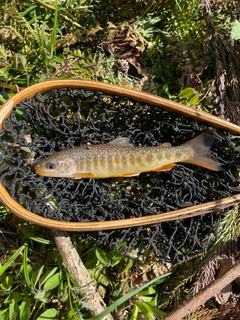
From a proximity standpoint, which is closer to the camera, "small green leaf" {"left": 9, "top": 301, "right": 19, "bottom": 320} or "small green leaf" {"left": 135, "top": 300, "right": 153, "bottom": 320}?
"small green leaf" {"left": 9, "top": 301, "right": 19, "bottom": 320}

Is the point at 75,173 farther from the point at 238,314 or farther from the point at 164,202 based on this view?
the point at 238,314

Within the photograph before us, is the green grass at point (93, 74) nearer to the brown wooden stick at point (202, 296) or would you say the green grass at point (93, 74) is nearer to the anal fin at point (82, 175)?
the brown wooden stick at point (202, 296)

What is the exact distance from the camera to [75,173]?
300 centimetres

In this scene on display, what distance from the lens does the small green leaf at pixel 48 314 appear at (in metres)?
2.96

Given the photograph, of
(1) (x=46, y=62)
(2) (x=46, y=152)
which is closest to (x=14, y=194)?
(2) (x=46, y=152)

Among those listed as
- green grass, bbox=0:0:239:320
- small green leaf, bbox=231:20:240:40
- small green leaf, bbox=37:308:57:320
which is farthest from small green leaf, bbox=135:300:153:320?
small green leaf, bbox=231:20:240:40

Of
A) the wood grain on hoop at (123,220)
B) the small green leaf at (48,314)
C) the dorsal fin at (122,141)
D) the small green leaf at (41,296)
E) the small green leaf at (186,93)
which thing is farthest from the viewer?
the small green leaf at (186,93)

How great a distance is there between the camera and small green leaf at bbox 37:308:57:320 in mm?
2965

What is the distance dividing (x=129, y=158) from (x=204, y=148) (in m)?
0.53

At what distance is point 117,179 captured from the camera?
10.5 ft

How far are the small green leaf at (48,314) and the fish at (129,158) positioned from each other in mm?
921

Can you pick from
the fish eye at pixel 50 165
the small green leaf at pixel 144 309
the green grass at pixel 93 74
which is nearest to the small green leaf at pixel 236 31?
the green grass at pixel 93 74

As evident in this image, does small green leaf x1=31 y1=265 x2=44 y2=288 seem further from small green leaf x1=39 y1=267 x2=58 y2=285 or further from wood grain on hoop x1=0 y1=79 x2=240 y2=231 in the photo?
wood grain on hoop x1=0 y1=79 x2=240 y2=231

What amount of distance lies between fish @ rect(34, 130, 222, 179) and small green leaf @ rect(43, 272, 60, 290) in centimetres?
68
